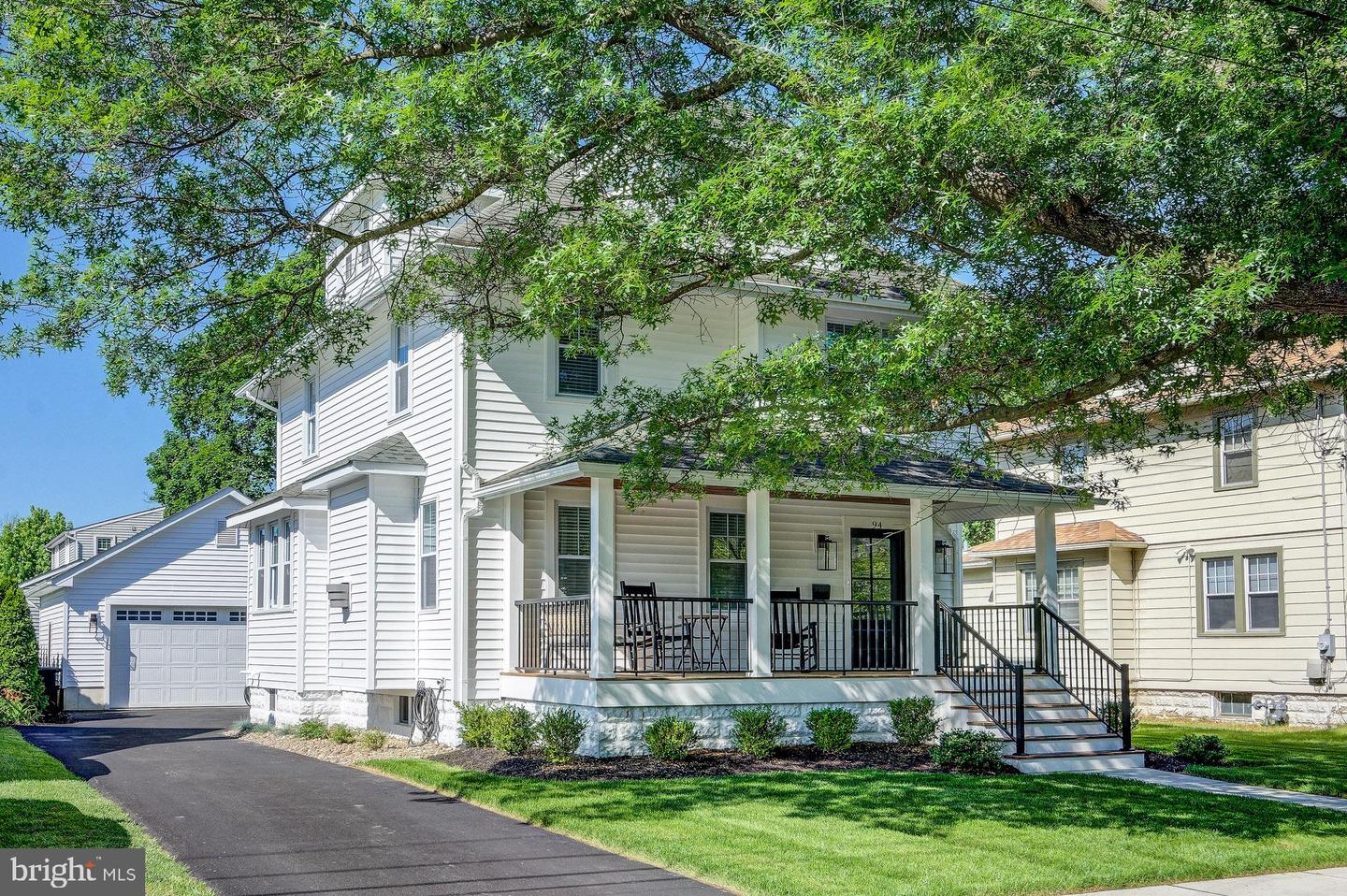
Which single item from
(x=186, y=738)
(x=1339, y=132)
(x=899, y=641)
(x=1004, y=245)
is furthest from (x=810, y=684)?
(x=186, y=738)

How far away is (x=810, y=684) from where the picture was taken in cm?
1659

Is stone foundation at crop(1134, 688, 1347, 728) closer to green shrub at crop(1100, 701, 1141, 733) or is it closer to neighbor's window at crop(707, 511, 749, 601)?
green shrub at crop(1100, 701, 1141, 733)

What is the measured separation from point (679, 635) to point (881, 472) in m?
3.59

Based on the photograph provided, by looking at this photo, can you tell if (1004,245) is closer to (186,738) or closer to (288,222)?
(288,222)

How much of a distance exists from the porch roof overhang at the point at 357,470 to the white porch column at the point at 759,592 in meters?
5.11

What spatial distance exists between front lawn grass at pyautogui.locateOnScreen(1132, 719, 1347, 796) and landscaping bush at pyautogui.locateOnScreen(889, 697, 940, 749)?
3177mm

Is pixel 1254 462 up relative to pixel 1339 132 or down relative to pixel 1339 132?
down

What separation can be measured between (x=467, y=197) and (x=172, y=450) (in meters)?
42.9

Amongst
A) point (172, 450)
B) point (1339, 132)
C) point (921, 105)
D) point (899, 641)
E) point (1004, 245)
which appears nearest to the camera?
point (1339, 132)

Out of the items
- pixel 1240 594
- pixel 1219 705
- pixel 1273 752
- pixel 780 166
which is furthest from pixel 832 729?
pixel 1219 705

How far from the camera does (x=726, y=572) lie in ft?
62.2

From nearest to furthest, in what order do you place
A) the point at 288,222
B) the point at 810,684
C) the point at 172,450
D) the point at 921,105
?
the point at 921,105 < the point at 288,222 < the point at 810,684 < the point at 172,450

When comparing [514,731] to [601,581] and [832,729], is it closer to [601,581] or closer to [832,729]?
[601,581]

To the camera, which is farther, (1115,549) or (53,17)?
(1115,549)
